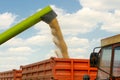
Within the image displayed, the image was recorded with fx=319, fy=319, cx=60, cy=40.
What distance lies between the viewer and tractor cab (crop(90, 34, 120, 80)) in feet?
22.2

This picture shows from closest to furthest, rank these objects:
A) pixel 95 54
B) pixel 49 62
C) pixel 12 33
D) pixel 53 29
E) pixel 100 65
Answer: pixel 95 54 → pixel 100 65 → pixel 12 33 → pixel 49 62 → pixel 53 29

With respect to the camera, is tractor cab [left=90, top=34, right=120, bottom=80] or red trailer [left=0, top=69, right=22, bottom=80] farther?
red trailer [left=0, top=69, right=22, bottom=80]

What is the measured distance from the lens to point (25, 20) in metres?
8.99

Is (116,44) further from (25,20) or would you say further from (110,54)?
(25,20)

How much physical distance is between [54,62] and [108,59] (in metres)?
4.58

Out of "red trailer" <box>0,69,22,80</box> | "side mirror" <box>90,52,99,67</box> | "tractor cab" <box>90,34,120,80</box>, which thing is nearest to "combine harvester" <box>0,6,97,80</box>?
"tractor cab" <box>90,34,120,80</box>

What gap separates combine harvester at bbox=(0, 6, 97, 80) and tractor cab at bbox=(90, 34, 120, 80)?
2514 millimetres

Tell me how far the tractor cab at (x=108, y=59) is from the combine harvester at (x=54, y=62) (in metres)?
2.51

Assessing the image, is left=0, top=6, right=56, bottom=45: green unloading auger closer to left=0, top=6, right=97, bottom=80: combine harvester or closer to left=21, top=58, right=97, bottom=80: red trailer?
left=0, top=6, right=97, bottom=80: combine harvester

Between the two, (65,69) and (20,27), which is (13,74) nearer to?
(65,69)

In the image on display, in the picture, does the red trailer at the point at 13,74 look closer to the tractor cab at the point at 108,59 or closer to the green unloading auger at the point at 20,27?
the green unloading auger at the point at 20,27

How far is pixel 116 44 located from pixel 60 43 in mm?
6066

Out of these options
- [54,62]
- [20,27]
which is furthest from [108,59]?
[54,62]

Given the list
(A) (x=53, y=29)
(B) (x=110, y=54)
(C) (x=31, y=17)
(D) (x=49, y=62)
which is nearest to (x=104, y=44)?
(B) (x=110, y=54)
